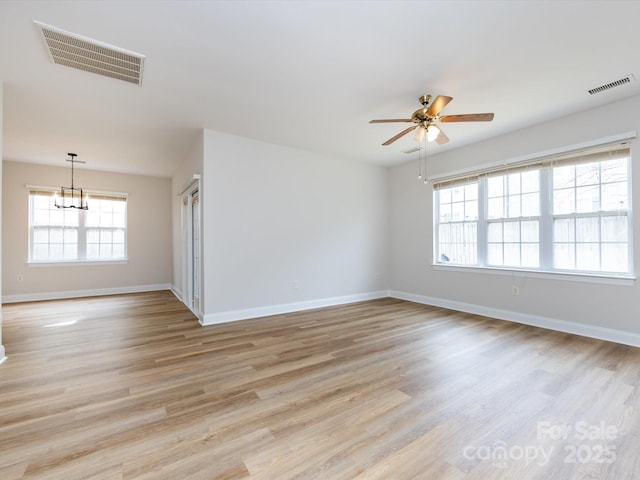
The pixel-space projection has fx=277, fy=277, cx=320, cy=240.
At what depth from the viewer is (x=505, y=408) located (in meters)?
1.98

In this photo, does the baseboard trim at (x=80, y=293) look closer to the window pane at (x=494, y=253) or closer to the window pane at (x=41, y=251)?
the window pane at (x=41, y=251)

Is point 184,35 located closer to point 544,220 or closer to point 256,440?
point 256,440

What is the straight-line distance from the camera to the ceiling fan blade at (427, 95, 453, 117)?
2555mm

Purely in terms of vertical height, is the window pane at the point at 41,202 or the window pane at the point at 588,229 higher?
the window pane at the point at 41,202

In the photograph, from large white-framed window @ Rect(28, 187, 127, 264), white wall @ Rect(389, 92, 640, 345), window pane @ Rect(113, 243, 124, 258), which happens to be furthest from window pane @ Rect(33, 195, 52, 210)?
white wall @ Rect(389, 92, 640, 345)

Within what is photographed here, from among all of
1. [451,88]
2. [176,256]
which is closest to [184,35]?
[451,88]

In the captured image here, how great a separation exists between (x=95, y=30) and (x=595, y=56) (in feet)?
13.7

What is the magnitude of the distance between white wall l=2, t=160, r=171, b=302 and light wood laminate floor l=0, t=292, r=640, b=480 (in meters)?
3.09

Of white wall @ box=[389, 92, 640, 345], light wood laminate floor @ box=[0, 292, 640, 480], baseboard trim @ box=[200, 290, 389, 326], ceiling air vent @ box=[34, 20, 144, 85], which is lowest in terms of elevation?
light wood laminate floor @ box=[0, 292, 640, 480]

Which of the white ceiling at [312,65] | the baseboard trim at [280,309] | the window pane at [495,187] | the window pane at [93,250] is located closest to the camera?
the white ceiling at [312,65]

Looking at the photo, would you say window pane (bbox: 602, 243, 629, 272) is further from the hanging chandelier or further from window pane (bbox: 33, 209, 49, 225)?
window pane (bbox: 33, 209, 49, 225)

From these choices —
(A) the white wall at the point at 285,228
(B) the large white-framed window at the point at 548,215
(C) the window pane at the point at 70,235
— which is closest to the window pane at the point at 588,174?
(B) the large white-framed window at the point at 548,215

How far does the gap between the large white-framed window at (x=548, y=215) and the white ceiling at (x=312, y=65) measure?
27.4 inches

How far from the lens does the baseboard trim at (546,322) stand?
317 cm
